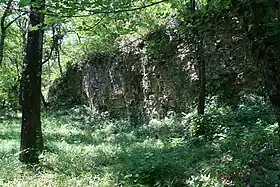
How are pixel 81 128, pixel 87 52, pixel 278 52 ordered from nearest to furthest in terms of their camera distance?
pixel 278 52 < pixel 81 128 < pixel 87 52

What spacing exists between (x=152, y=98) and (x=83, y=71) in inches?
265

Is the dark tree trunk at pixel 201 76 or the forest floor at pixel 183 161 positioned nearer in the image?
the forest floor at pixel 183 161

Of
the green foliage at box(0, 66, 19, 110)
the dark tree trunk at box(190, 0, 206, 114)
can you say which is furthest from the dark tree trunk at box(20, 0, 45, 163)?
the green foliage at box(0, 66, 19, 110)

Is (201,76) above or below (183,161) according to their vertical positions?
above

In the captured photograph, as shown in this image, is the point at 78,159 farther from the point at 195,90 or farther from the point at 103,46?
the point at 103,46

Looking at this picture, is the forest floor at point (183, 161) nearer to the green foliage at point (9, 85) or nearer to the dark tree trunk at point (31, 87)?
the dark tree trunk at point (31, 87)

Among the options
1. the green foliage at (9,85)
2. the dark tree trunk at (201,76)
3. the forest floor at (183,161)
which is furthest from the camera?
the green foliage at (9,85)

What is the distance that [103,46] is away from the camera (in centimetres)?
1709

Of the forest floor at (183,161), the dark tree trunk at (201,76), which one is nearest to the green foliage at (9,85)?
the forest floor at (183,161)

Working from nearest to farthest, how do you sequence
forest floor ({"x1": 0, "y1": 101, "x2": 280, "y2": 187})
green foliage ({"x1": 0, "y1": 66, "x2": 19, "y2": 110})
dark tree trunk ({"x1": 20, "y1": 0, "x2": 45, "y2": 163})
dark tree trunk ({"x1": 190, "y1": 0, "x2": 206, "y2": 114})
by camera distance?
forest floor ({"x1": 0, "y1": 101, "x2": 280, "y2": 187}), dark tree trunk ({"x1": 20, "y1": 0, "x2": 45, "y2": 163}), dark tree trunk ({"x1": 190, "y1": 0, "x2": 206, "y2": 114}), green foliage ({"x1": 0, "y1": 66, "x2": 19, "y2": 110})

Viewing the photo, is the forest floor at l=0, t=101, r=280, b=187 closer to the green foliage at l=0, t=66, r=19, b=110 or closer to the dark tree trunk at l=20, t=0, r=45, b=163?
the dark tree trunk at l=20, t=0, r=45, b=163

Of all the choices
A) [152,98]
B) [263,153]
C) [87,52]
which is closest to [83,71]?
[87,52]

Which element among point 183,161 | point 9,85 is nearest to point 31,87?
point 183,161

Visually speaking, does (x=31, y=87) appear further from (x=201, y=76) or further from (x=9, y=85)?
(x=9, y=85)
